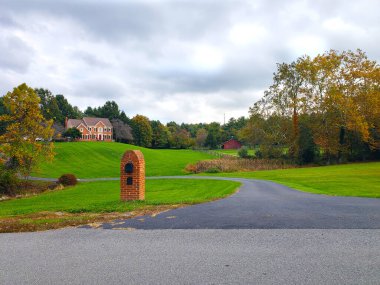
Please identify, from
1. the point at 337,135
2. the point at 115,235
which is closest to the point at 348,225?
the point at 115,235

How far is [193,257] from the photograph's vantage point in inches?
217

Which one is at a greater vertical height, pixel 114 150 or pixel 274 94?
pixel 274 94

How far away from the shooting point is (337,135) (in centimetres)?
4441

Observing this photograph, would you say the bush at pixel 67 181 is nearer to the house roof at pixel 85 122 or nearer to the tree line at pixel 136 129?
the tree line at pixel 136 129

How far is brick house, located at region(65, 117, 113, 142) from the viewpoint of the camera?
9181 centimetres

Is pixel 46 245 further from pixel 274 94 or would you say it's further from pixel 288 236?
pixel 274 94

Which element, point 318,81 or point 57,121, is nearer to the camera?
point 318,81

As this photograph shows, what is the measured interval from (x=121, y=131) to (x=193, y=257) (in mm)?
92780

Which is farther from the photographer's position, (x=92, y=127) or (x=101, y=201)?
(x=92, y=127)

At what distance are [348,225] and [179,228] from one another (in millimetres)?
3994

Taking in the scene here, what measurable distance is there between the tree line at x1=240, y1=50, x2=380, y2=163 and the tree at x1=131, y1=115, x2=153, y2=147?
51.4 meters

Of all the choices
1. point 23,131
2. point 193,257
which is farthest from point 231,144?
point 193,257

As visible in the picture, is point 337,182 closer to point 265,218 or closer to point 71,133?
point 265,218

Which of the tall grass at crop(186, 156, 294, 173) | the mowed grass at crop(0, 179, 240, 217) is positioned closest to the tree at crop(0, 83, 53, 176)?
the mowed grass at crop(0, 179, 240, 217)
